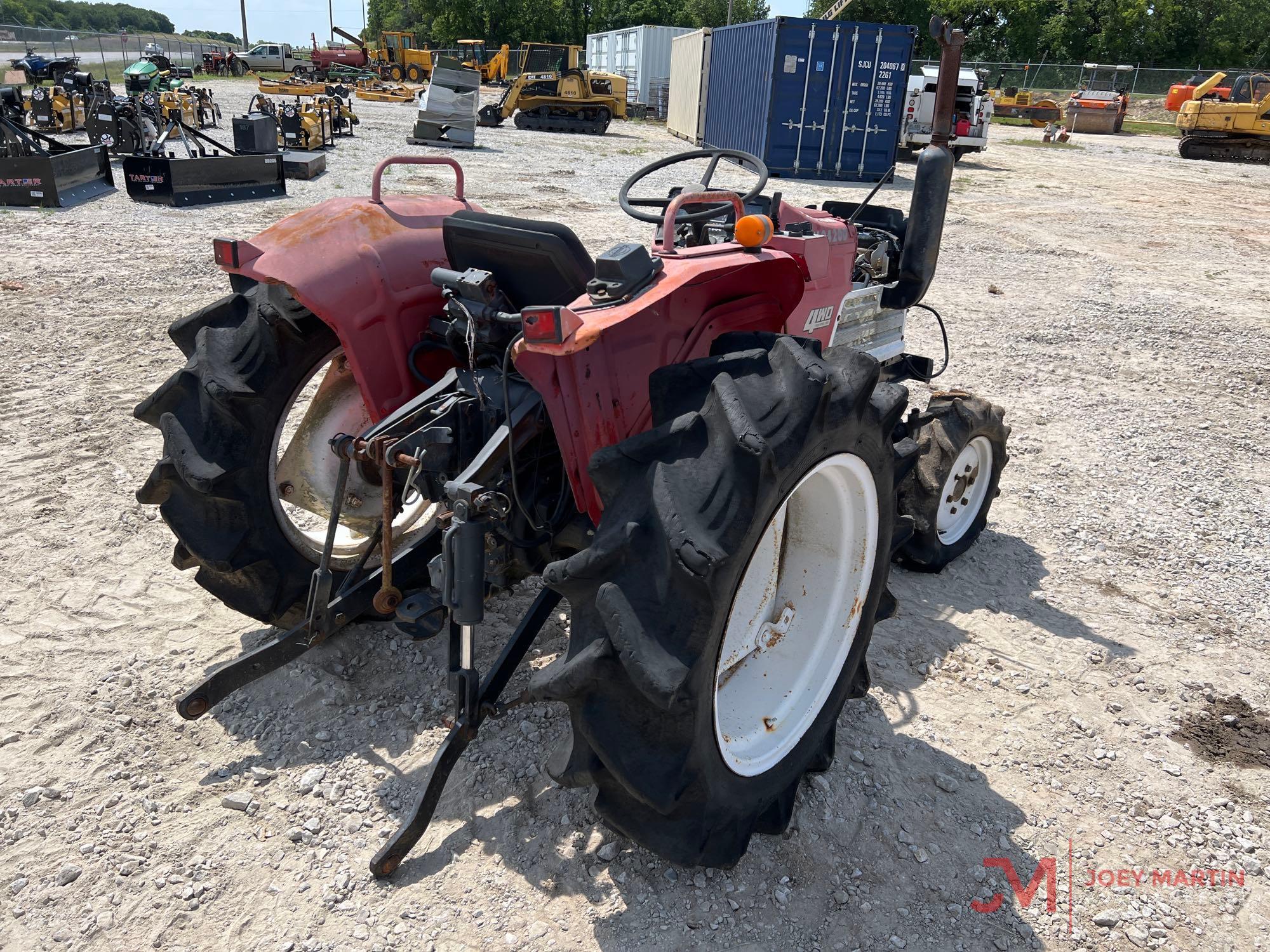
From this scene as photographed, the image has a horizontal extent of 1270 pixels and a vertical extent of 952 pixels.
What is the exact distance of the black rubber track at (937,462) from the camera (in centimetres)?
371

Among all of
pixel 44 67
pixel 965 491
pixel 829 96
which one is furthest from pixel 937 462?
pixel 44 67

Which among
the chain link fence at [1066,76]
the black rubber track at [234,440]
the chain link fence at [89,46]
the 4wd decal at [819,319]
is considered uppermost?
the chain link fence at [1066,76]

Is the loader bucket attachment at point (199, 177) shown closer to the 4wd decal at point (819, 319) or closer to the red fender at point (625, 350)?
the 4wd decal at point (819, 319)

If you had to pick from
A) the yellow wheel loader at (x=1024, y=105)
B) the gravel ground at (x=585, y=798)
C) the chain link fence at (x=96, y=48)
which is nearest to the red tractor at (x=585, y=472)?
the gravel ground at (x=585, y=798)

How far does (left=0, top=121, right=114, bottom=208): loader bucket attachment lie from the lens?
33.0 feet

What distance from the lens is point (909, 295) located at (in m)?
3.62

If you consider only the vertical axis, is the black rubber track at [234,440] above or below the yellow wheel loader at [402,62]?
below

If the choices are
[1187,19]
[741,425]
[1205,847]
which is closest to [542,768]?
[741,425]

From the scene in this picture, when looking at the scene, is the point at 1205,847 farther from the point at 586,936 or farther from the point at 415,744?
the point at 415,744

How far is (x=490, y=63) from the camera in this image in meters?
36.4

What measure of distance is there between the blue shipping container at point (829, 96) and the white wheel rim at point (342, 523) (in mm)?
15011

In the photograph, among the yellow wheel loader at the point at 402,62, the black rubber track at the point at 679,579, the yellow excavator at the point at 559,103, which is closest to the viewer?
the black rubber track at the point at 679,579

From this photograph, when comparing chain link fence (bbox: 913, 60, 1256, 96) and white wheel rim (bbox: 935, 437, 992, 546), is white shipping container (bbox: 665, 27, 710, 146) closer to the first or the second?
chain link fence (bbox: 913, 60, 1256, 96)

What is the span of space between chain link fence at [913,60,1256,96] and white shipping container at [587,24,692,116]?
1024cm
